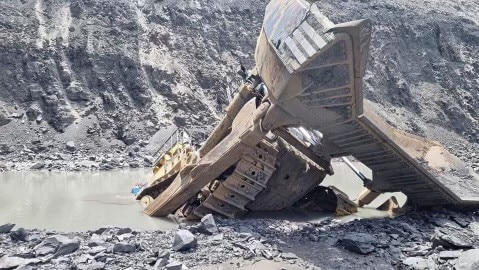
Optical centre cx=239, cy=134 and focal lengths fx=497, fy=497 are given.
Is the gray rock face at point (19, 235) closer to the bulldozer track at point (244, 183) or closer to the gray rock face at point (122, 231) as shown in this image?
the gray rock face at point (122, 231)

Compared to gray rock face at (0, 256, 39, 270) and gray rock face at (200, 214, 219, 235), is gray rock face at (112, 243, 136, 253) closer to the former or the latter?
gray rock face at (0, 256, 39, 270)

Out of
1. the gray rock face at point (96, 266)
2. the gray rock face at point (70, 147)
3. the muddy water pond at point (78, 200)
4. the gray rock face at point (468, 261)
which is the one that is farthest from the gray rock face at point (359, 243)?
the gray rock face at point (70, 147)

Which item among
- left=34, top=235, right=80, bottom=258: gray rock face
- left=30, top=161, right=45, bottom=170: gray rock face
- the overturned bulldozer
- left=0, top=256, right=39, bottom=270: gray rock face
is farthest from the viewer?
left=30, top=161, right=45, bottom=170: gray rock face

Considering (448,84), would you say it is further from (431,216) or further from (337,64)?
(337,64)

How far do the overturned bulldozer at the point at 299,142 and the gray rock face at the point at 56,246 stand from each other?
2.80 metres

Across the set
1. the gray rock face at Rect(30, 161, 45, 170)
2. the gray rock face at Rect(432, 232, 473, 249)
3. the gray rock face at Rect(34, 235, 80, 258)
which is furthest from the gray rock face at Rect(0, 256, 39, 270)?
the gray rock face at Rect(30, 161, 45, 170)

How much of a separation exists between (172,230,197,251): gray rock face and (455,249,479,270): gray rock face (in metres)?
3.06

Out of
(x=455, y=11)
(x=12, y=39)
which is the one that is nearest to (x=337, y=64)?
(x=12, y=39)

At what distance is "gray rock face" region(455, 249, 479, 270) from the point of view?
5.38 m

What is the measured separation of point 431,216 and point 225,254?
162 inches

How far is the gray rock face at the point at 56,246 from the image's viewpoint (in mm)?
5645

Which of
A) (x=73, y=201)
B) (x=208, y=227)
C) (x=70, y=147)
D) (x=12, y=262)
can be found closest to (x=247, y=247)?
(x=208, y=227)

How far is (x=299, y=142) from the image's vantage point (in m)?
8.29

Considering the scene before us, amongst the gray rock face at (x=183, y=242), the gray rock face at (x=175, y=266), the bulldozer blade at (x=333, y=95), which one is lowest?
the gray rock face at (x=183, y=242)
